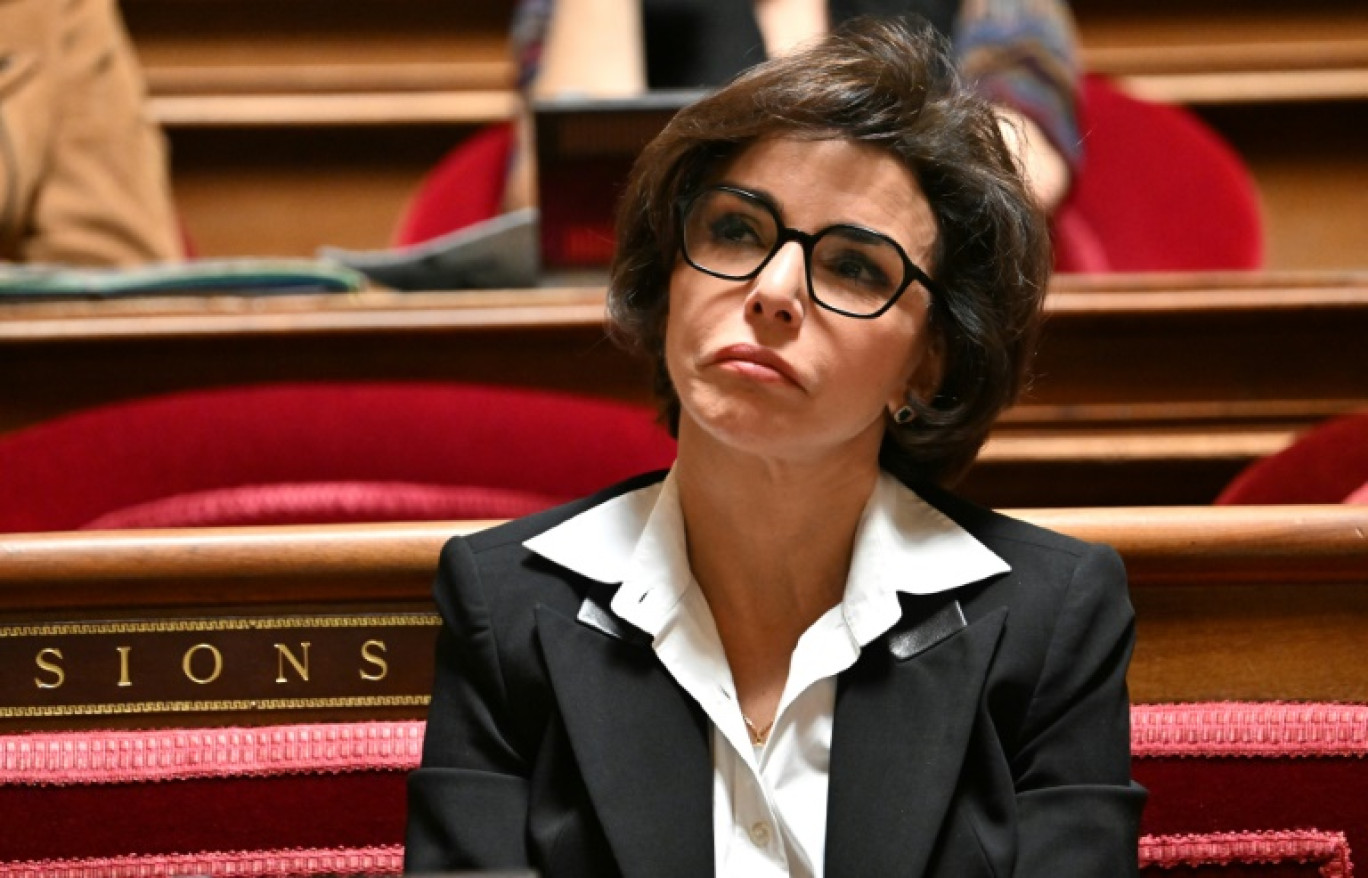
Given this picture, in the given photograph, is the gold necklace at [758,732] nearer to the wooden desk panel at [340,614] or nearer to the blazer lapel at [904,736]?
the blazer lapel at [904,736]

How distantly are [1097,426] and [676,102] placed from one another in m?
0.43

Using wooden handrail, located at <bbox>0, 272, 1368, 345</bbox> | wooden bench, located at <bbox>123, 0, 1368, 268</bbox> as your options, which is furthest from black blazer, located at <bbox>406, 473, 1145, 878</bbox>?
wooden bench, located at <bbox>123, 0, 1368, 268</bbox>

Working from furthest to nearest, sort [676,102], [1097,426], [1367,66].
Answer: [1367,66] < [1097,426] < [676,102]

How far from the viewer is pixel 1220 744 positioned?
0.73m

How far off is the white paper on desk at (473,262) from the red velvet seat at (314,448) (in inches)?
6.7

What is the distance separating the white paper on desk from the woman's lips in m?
0.57

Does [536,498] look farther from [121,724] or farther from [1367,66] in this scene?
[1367,66]

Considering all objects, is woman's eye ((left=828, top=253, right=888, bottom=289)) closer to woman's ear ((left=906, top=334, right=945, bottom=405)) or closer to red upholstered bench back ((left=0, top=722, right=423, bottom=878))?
woman's ear ((left=906, top=334, right=945, bottom=405))

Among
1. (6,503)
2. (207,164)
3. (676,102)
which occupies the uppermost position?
(676,102)

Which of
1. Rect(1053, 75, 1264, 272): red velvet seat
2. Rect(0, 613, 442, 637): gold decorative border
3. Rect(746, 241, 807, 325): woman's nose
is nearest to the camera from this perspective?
Rect(746, 241, 807, 325): woman's nose

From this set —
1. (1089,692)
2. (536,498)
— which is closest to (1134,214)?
(536,498)

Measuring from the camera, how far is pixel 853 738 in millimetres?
625

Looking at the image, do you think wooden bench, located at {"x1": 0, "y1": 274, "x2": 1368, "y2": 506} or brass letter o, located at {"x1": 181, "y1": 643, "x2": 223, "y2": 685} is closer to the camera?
brass letter o, located at {"x1": 181, "y1": 643, "x2": 223, "y2": 685}

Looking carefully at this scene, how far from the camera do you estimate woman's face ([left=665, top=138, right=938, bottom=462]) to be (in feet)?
1.98
